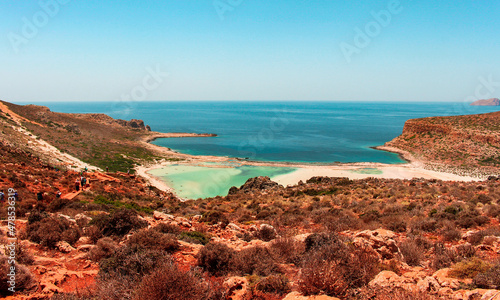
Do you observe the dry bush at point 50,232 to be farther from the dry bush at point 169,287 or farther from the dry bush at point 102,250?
the dry bush at point 169,287

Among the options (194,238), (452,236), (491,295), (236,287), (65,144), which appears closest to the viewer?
(491,295)

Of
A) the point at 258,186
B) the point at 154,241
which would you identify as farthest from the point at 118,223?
the point at 258,186

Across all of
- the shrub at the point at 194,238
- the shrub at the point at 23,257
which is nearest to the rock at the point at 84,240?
the shrub at the point at 23,257

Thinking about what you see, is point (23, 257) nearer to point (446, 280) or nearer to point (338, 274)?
point (338, 274)

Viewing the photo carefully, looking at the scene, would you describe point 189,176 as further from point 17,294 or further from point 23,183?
point 17,294

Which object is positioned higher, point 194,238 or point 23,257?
point 23,257

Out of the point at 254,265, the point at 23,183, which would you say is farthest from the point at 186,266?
the point at 23,183
